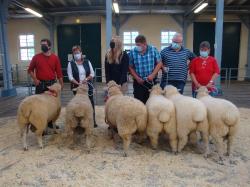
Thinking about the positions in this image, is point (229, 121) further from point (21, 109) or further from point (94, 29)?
point (94, 29)

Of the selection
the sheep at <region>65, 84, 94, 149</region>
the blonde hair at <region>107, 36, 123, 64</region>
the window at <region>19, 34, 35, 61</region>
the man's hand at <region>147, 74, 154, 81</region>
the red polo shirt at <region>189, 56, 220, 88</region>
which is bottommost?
the sheep at <region>65, 84, 94, 149</region>

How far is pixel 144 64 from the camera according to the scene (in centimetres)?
489

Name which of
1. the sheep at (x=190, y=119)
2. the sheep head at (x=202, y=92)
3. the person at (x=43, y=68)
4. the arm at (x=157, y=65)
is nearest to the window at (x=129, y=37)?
the person at (x=43, y=68)

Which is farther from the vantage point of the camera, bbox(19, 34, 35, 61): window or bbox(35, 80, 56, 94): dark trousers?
bbox(19, 34, 35, 61): window

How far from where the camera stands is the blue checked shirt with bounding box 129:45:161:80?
192 inches

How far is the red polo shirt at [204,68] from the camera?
4938 millimetres

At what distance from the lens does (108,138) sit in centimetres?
493

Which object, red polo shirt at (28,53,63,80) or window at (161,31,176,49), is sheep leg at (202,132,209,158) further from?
window at (161,31,176,49)

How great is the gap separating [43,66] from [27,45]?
12.9m

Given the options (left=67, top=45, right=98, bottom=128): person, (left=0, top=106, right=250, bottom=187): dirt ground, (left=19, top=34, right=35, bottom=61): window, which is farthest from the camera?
(left=19, top=34, right=35, bottom=61): window

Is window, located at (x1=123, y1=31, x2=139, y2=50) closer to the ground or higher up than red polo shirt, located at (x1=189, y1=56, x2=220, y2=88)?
higher up

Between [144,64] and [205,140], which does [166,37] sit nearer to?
[144,64]

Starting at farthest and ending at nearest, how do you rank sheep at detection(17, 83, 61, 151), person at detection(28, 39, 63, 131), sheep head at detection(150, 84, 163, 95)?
person at detection(28, 39, 63, 131) < sheep head at detection(150, 84, 163, 95) < sheep at detection(17, 83, 61, 151)

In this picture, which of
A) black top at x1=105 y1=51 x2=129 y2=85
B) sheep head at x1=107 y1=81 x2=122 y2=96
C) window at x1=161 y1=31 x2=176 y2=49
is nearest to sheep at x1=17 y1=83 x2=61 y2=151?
sheep head at x1=107 y1=81 x2=122 y2=96
